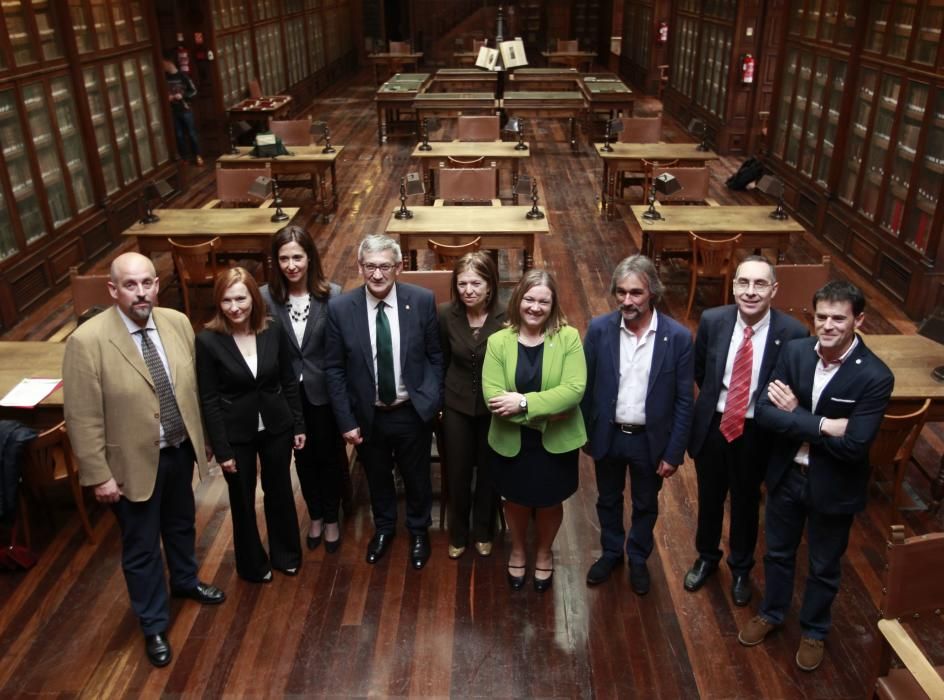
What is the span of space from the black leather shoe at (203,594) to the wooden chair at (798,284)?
390 centimetres

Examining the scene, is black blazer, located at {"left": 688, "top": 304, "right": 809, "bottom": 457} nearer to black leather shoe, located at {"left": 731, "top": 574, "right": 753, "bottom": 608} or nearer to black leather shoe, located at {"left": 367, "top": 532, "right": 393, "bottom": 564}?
black leather shoe, located at {"left": 731, "top": 574, "right": 753, "bottom": 608}

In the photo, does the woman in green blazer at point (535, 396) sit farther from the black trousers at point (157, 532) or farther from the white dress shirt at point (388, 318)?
the black trousers at point (157, 532)

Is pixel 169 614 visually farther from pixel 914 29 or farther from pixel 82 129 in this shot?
pixel 914 29

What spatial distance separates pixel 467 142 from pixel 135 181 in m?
4.04

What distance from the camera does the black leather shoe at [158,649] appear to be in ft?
11.1

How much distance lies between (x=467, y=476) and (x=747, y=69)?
399 inches

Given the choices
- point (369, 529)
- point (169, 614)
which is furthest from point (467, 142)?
point (169, 614)

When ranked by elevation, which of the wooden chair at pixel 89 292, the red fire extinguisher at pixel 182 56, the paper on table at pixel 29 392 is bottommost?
the paper on table at pixel 29 392

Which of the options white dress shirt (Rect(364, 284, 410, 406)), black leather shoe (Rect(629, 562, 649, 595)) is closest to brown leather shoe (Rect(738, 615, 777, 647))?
black leather shoe (Rect(629, 562, 649, 595))

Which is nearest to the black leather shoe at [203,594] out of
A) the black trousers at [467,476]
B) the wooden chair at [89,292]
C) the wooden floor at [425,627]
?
the wooden floor at [425,627]

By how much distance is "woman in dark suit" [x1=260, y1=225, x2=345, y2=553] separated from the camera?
11.4ft

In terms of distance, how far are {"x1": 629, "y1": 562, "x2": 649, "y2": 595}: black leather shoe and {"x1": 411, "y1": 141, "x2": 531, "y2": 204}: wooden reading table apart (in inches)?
229

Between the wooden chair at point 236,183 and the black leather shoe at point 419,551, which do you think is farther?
the wooden chair at point 236,183

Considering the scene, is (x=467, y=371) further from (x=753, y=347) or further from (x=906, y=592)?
(x=906, y=592)
